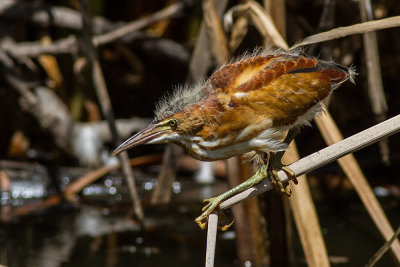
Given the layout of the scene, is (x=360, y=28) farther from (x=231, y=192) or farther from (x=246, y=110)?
(x=231, y=192)

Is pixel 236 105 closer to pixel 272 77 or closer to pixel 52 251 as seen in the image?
→ pixel 272 77

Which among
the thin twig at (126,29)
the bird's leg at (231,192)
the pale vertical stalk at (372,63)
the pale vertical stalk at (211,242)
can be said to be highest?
the thin twig at (126,29)

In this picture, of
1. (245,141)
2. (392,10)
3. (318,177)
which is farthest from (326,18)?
(318,177)

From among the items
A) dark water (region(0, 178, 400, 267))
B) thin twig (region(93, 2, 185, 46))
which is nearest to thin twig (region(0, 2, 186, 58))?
thin twig (region(93, 2, 185, 46))

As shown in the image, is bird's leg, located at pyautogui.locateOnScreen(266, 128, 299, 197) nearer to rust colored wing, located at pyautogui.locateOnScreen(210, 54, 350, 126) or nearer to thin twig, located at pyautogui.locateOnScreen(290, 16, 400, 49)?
rust colored wing, located at pyautogui.locateOnScreen(210, 54, 350, 126)

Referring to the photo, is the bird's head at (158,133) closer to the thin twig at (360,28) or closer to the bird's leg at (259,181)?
the bird's leg at (259,181)

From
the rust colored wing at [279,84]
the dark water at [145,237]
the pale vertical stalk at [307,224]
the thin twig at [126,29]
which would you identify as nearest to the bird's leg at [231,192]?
the rust colored wing at [279,84]

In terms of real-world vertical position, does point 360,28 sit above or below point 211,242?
above

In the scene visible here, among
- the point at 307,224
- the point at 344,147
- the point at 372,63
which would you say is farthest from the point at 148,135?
the point at 372,63
